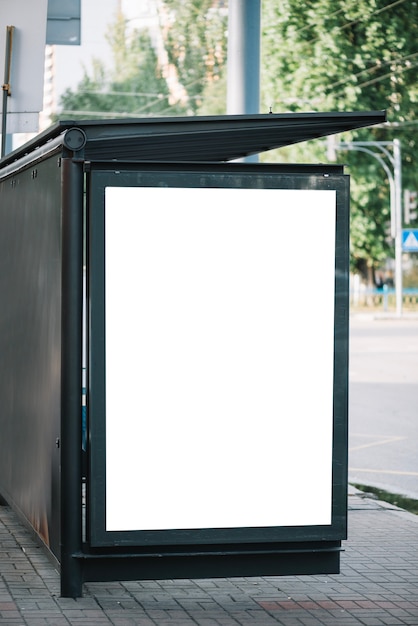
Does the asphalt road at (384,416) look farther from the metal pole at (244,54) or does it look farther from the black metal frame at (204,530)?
the black metal frame at (204,530)

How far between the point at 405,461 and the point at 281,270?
6.54 m

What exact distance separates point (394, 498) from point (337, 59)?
116 ft

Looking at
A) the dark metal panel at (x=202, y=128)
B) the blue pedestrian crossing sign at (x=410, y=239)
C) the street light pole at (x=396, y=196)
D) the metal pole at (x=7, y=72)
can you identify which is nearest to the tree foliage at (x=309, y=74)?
the street light pole at (x=396, y=196)

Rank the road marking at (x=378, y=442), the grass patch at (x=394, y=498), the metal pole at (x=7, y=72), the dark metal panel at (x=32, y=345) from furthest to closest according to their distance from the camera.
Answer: the road marking at (x=378, y=442) → the grass patch at (x=394, y=498) → the metal pole at (x=7, y=72) → the dark metal panel at (x=32, y=345)

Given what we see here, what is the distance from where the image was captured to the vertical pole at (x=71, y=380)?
6.16m

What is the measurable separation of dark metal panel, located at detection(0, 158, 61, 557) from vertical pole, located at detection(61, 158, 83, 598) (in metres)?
0.12

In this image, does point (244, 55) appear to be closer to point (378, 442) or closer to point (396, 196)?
point (378, 442)

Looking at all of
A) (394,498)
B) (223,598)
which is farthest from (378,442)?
(223,598)

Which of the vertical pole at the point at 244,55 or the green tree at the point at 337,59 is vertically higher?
the green tree at the point at 337,59

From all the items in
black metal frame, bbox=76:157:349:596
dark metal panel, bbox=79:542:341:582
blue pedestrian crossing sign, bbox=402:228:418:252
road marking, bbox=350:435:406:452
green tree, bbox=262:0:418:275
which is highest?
green tree, bbox=262:0:418:275

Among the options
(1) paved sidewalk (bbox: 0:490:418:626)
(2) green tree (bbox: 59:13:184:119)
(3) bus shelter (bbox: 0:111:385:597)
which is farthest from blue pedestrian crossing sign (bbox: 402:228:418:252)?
(3) bus shelter (bbox: 0:111:385:597)

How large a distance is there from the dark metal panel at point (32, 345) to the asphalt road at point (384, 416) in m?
3.85

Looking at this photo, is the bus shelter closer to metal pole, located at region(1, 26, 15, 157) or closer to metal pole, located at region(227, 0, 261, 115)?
metal pole, located at region(1, 26, 15, 157)

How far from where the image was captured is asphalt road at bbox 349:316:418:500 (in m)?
11.7
